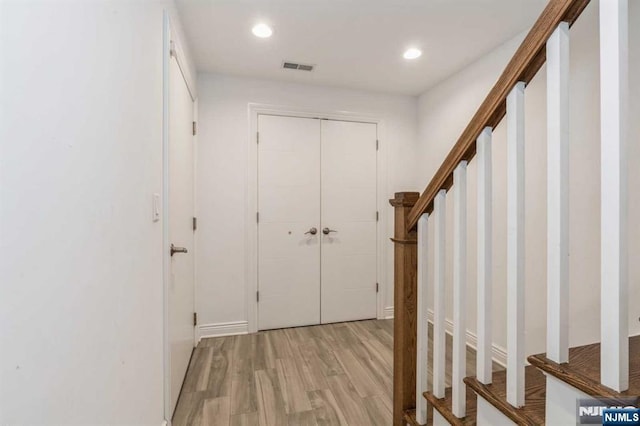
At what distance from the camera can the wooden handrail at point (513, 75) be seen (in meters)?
0.81

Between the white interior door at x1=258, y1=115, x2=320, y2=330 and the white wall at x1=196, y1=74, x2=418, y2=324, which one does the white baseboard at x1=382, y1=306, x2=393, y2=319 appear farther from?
the white wall at x1=196, y1=74, x2=418, y2=324

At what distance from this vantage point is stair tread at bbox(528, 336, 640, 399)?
2.31ft

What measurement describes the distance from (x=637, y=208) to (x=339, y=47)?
83.4 inches

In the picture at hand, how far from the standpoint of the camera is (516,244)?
0.93 m

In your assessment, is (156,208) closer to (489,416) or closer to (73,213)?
(73,213)

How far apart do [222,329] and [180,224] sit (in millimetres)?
1300

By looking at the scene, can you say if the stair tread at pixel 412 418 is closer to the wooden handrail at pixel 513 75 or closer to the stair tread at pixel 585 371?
the stair tread at pixel 585 371

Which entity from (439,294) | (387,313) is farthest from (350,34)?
(387,313)

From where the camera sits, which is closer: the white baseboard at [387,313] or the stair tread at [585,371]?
the stair tread at [585,371]

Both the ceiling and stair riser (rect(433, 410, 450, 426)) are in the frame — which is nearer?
stair riser (rect(433, 410, 450, 426))

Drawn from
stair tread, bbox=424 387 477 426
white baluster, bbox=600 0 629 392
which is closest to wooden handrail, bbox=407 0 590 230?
white baluster, bbox=600 0 629 392

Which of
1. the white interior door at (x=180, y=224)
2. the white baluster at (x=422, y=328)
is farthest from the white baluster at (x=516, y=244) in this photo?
the white interior door at (x=180, y=224)

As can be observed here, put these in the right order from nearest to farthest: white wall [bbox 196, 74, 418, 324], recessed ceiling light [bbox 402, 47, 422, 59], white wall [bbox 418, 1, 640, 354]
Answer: white wall [bbox 418, 1, 640, 354], recessed ceiling light [bbox 402, 47, 422, 59], white wall [bbox 196, 74, 418, 324]

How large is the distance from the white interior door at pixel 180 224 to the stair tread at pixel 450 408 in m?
1.34
